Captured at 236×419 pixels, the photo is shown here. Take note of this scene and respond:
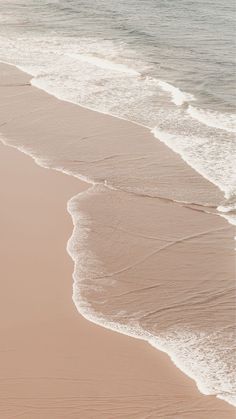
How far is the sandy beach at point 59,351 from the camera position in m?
5.72

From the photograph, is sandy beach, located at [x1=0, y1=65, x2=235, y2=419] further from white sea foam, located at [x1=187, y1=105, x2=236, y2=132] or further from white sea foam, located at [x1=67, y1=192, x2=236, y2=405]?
white sea foam, located at [x1=187, y1=105, x2=236, y2=132]

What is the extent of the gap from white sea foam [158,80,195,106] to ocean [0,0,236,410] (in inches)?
1.5

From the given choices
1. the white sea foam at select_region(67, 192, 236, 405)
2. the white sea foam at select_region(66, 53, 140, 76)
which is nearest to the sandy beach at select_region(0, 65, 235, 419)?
the white sea foam at select_region(67, 192, 236, 405)

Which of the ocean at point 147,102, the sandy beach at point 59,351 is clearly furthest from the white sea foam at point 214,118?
the sandy beach at point 59,351

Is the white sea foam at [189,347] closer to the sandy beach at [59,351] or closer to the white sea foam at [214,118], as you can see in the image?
the sandy beach at [59,351]

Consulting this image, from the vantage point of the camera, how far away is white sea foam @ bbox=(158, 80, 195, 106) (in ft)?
46.7

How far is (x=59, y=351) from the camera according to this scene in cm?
630

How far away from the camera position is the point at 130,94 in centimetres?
1448

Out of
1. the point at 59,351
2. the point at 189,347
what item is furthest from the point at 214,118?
the point at 59,351

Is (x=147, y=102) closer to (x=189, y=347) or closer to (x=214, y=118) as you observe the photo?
(x=214, y=118)

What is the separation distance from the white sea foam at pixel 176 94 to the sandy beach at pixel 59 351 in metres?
5.49

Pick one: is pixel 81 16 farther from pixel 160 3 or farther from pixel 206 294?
pixel 206 294

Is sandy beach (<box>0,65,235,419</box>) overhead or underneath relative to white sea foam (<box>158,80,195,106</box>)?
underneath

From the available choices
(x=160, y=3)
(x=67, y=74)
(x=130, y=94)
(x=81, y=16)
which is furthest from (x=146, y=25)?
(x=130, y=94)
